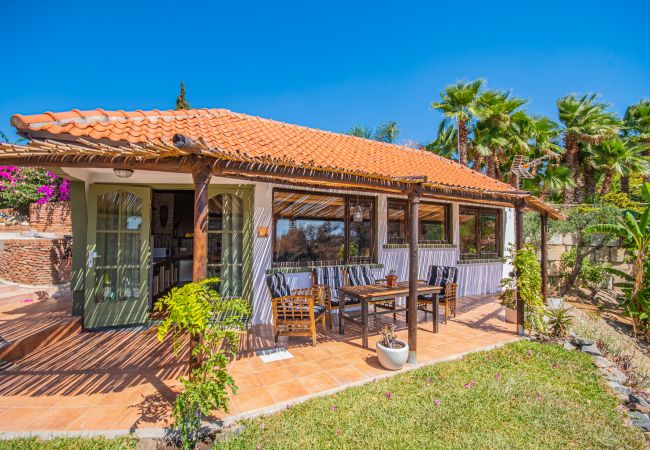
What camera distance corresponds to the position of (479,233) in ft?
34.2

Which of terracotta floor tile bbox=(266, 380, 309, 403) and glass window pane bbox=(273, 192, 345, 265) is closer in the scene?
terracotta floor tile bbox=(266, 380, 309, 403)

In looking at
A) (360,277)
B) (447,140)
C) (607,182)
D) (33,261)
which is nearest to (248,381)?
(360,277)

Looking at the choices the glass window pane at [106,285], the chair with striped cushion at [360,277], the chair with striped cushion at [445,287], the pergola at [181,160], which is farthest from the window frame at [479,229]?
the glass window pane at [106,285]

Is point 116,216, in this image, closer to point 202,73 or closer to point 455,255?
point 455,255

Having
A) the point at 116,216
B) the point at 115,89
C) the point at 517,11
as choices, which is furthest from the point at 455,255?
the point at 115,89

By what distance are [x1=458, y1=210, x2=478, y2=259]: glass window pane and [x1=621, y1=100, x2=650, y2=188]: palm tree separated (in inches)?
506

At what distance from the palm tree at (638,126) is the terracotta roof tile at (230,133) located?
14.1 metres

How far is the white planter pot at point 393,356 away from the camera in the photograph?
4398 mm

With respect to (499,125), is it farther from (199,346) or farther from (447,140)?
(199,346)

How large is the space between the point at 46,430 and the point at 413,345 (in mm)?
4736

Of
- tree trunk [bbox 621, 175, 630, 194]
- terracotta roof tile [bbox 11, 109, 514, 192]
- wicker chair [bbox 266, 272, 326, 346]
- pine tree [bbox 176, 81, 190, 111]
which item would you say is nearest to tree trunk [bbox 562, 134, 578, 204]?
tree trunk [bbox 621, 175, 630, 194]

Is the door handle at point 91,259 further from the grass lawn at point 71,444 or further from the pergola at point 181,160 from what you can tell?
the grass lawn at point 71,444

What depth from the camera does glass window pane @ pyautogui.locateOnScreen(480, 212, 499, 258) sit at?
10602mm

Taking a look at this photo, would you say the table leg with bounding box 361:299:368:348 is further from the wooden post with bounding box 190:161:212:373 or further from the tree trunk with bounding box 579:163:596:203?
the tree trunk with bounding box 579:163:596:203
